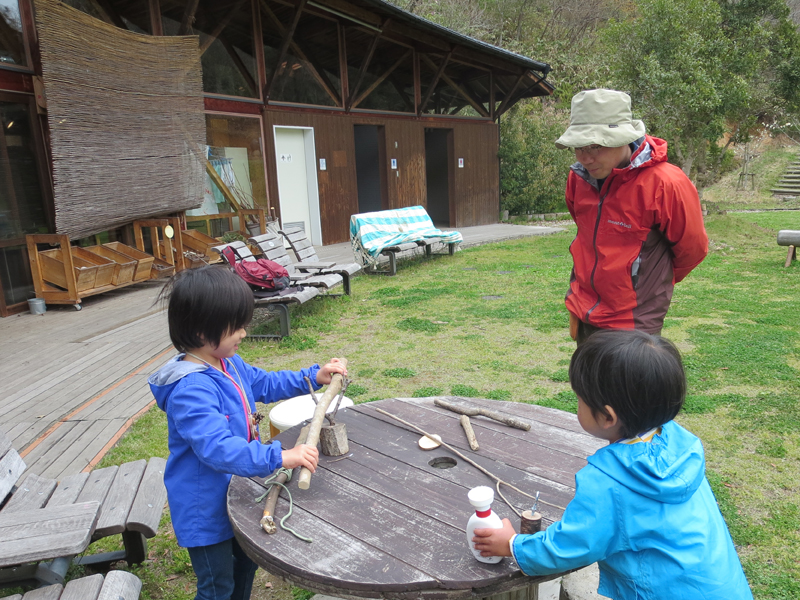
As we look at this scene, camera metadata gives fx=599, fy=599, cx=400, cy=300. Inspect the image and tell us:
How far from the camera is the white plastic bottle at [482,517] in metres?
1.48

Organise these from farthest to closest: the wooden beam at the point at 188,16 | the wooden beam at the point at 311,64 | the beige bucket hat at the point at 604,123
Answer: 1. the wooden beam at the point at 311,64
2. the wooden beam at the point at 188,16
3. the beige bucket hat at the point at 604,123

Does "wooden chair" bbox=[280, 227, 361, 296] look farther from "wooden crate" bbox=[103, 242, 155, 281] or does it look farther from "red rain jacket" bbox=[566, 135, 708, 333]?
"red rain jacket" bbox=[566, 135, 708, 333]

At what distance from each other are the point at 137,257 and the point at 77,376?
3873 mm

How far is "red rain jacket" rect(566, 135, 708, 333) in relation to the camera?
8.71 feet

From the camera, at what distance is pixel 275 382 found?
236 cm

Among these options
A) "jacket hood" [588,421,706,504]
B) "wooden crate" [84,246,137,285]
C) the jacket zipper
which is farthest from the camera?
"wooden crate" [84,246,137,285]

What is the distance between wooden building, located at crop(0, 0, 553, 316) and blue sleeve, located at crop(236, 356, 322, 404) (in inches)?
249

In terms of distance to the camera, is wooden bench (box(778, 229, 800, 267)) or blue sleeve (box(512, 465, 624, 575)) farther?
wooden bench (box(778, 229, 800, 267))

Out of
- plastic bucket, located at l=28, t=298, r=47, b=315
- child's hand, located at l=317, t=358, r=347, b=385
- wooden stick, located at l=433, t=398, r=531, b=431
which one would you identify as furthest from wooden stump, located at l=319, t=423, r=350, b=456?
plastic bucket, located at l=28, t=298, r=47, b=315

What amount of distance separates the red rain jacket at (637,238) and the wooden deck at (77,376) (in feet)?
10.0

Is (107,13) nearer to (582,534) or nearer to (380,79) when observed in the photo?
(380,79)

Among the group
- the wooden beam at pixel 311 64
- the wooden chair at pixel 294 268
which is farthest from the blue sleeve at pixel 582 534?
the wooden beam at pixel 311 64

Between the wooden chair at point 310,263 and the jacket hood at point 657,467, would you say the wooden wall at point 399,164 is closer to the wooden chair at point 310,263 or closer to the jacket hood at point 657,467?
the wooden chair at point 310,263

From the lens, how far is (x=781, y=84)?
49.6 feet
